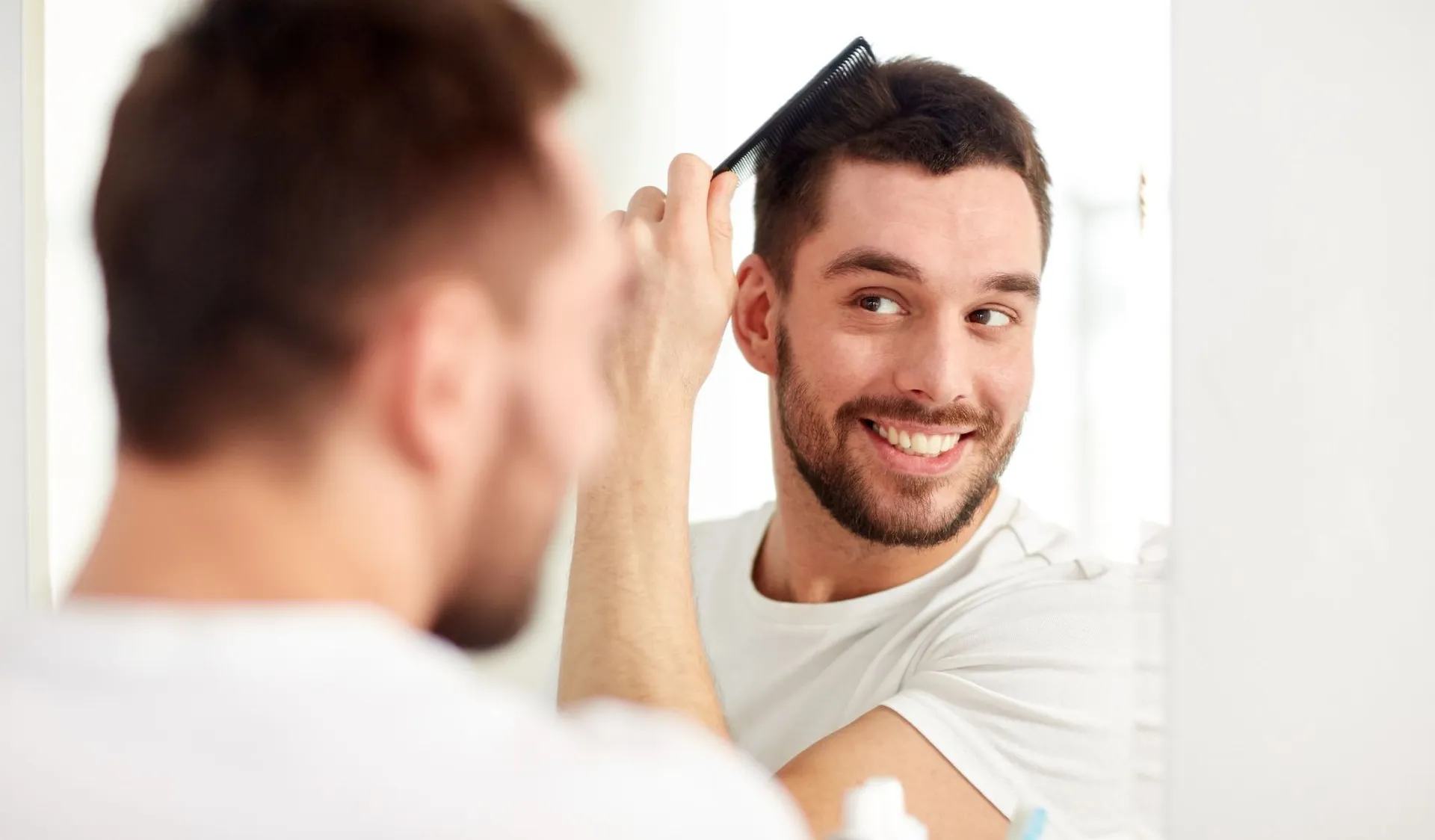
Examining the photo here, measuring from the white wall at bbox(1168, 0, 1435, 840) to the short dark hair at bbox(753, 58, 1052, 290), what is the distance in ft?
0.57

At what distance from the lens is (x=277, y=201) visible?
686mm

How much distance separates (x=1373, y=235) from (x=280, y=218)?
868mm

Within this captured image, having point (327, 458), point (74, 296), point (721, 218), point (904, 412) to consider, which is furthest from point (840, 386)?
point (74, 296)

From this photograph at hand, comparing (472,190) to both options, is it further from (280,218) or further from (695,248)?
(695,248)

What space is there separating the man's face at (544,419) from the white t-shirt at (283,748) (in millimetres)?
196

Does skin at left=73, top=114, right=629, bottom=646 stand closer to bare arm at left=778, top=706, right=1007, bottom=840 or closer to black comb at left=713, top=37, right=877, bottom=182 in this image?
black comb at left=713, top=37, right=877, bottom=182

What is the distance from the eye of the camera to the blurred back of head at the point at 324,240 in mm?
682

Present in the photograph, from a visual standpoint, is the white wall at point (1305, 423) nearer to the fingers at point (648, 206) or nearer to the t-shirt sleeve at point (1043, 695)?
the t-shirt sleeve at point (1043, 695)

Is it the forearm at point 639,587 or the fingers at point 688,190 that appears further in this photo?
the fingers at point 688,190

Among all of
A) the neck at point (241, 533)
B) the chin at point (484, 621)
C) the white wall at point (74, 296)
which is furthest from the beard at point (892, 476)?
the white wall at point (74, 296)

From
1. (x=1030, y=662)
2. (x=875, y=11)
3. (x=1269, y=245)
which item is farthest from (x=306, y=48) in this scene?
(x=1269, y=245)

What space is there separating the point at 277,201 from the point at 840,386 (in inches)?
17.0

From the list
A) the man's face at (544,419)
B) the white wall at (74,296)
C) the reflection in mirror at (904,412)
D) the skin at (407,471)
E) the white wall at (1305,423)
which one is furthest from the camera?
the white wall at (74,296)

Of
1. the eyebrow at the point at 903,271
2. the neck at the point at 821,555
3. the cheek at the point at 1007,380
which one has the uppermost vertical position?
the eyebrow at the point at 903,271
